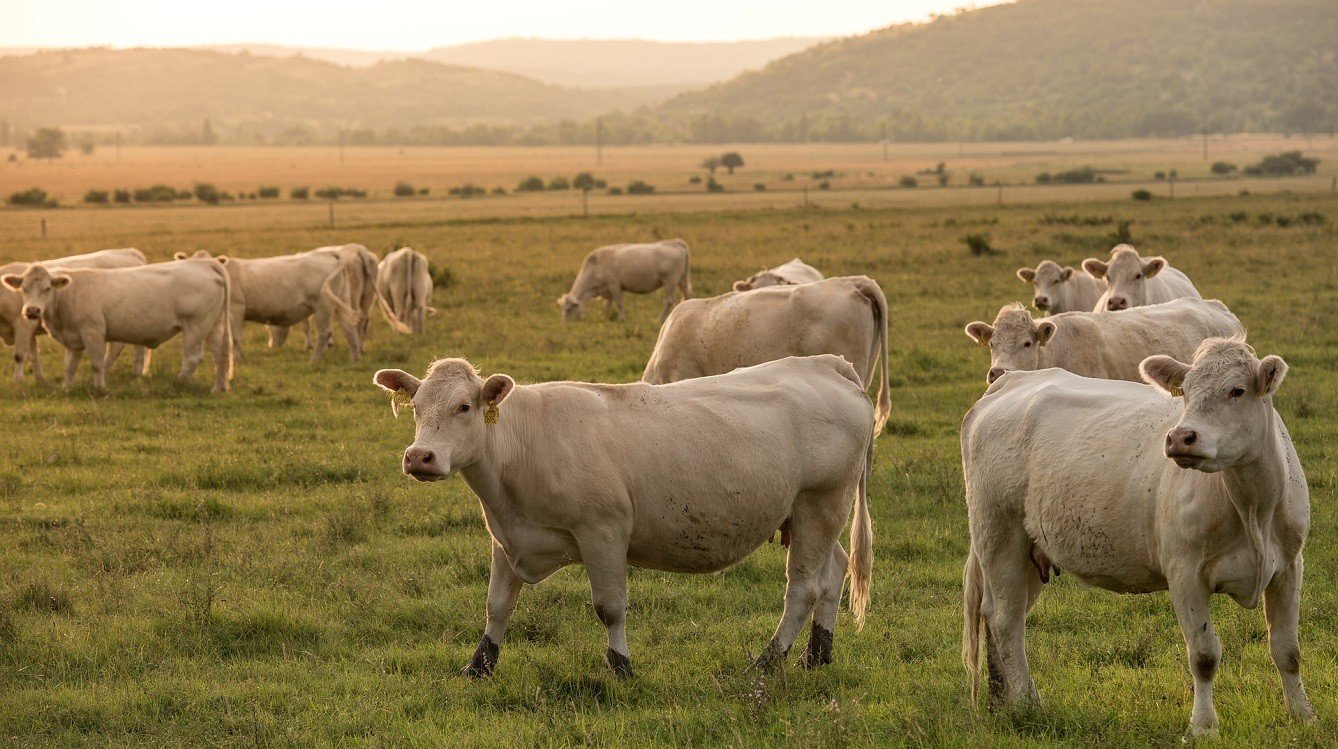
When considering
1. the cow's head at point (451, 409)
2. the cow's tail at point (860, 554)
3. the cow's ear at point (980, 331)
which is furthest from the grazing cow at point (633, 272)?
the cow's head at point (451, 409)

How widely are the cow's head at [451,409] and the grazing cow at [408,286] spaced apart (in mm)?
15114

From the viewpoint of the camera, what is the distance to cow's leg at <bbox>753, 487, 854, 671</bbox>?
22.7 ft

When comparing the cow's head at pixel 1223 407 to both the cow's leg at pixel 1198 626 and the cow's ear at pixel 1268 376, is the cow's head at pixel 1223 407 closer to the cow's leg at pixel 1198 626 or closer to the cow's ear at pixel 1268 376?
the cow's ear at pixel 1268 376

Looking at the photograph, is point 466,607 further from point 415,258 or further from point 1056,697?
point 415,258

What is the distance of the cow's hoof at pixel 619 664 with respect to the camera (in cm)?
666

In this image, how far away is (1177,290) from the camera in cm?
1551

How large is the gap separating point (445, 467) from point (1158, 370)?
11.2 ft

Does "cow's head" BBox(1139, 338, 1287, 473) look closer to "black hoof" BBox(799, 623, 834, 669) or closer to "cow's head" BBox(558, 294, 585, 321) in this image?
"black hoof" BBox(799, 623, 834, 669)

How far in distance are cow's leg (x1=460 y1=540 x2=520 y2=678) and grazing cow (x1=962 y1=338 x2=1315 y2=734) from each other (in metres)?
2.55

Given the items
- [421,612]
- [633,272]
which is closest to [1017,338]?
[421,612]

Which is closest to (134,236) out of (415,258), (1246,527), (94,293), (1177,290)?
(415,258)

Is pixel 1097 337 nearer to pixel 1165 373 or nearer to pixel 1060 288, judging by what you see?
pixel 1165 373

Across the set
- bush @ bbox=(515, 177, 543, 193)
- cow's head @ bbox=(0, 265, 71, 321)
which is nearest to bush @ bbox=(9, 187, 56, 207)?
bush @ bbox=(515, 177, 543, 193)

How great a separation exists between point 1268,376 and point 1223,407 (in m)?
0.24
